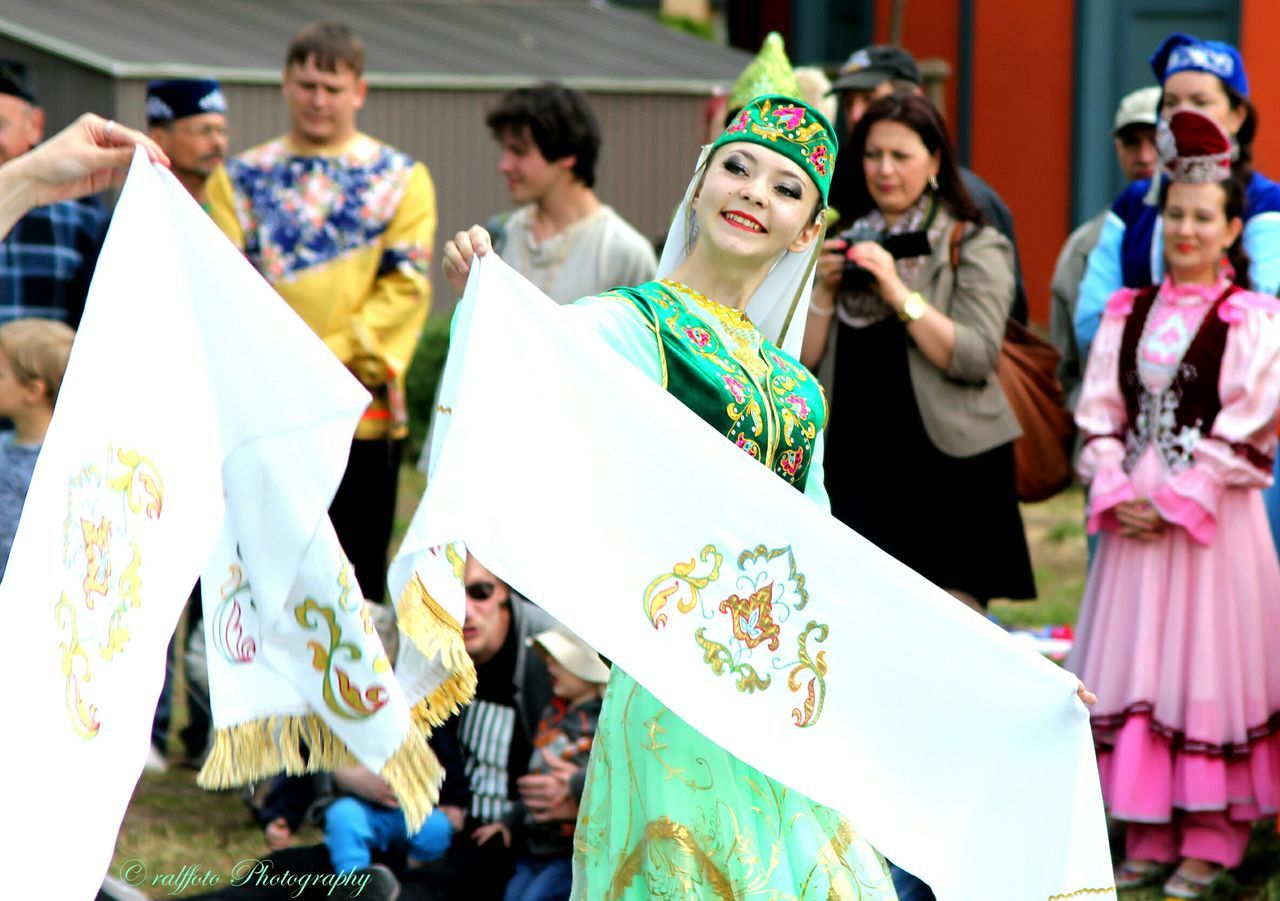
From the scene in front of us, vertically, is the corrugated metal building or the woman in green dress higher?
the corrugated metal building

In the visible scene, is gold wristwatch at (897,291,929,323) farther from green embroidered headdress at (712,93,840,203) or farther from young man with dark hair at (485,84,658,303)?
green embroidered headdress at (712,93,840,203)

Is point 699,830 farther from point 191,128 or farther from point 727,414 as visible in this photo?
point 191,128

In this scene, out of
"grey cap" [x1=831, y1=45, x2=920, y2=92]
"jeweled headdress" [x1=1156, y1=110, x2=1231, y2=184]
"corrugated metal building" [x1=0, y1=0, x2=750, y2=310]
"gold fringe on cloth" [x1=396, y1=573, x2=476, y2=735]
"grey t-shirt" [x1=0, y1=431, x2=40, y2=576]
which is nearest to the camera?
"gold fringe on cloth" [x1=396, y1=573, x2=476, y2=735]

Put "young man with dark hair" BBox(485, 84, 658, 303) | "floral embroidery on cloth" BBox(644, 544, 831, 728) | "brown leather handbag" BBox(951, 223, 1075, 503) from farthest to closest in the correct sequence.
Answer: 1. "young man with dark hair" BBox(485, 84, 658, 303)
2. "brown leather handbag" BBox(951, 223, 1075, 503)
3. "floral embroidery on cloth" BBox(644, 544, 831, 728)

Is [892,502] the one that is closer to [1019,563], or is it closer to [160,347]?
[1019,563]

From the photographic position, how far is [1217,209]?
4.89 metres

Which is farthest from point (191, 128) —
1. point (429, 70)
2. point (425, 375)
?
point (429, 70)

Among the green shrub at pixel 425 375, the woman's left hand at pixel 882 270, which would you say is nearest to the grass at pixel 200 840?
the woman's left hand at pixel 882 270

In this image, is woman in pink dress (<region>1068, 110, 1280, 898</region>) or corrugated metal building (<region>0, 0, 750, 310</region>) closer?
woman in pink dress (<region>1068, 110, 1280, 898</region>)

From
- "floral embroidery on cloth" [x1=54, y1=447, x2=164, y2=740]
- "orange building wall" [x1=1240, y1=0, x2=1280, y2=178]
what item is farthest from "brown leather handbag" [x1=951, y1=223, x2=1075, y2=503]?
"orange building wall" [x1=1240, y1=0, x2=1280, y2=178]

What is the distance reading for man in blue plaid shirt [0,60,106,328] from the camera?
5.22m

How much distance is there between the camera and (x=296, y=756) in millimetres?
3137

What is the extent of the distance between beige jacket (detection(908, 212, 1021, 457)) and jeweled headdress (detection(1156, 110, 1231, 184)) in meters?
0.54

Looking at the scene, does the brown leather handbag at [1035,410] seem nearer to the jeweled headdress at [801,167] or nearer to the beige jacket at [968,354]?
the beige jacket at [968,354]
